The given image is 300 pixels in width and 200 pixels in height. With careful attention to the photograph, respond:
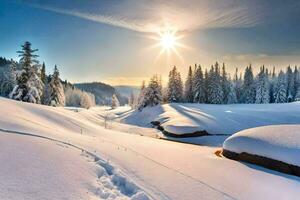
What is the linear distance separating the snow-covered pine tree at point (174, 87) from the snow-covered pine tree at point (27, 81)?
35111 millimetres

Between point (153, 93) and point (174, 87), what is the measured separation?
851 centimetres

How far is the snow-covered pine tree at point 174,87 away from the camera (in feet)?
216

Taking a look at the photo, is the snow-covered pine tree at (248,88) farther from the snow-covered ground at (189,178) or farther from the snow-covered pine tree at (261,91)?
the snow-covered ground at (189,178)

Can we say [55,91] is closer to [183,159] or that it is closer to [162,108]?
[162,108]

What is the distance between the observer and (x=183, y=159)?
1073cm

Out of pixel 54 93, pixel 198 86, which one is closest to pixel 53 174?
pixel 54 93

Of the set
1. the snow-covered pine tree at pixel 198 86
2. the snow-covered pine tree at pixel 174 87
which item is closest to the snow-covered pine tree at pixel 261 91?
the snow-covered pine tree at pixel 198 86

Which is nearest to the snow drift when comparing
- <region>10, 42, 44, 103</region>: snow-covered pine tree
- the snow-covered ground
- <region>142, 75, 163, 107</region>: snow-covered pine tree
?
the snow-covered ground

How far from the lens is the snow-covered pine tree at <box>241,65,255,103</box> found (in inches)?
3162

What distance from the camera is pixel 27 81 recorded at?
35.8 meters

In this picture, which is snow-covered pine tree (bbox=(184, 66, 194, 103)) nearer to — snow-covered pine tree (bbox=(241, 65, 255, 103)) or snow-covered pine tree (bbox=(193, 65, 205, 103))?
snow-covered pine tree (bbox=(193, 65, 205, 103))

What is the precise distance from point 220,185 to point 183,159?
9.25 ft

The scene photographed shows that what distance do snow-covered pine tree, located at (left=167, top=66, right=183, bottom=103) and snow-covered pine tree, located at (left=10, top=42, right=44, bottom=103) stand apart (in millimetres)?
35111

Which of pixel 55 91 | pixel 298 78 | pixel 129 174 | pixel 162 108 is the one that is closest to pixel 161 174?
pixel 129 174
